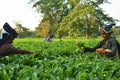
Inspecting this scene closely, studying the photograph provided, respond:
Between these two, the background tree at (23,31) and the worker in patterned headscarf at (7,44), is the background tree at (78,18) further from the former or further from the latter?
the worker in patterned headscarf at (7,44)

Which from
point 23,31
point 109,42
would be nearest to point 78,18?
point 23,31

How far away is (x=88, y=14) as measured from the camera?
65812 millimetres

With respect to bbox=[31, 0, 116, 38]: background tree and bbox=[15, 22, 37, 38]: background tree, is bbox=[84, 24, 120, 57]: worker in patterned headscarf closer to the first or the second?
bbox=[31, 0, 116, 38]: background tree

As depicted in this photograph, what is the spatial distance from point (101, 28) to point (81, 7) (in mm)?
57686

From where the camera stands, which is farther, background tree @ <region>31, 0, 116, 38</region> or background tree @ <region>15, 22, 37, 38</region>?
background tree @ <region>15, 22, 37, 38</region>

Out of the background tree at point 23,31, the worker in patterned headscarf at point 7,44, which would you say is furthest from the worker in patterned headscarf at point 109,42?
the background tree at point 23,31

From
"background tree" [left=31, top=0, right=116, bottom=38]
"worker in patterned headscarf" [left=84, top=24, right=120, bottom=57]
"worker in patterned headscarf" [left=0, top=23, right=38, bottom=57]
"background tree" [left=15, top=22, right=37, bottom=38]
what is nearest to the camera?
"worker in patterned headscarf" [left=0, top=23, right=38, bottom=57]

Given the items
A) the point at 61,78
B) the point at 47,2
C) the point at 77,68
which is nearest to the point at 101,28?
the point at 77,68

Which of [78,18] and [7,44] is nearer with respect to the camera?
[7,44]

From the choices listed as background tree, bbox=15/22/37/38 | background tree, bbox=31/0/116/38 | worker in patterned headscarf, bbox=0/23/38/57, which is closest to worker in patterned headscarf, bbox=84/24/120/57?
worker in patterned headscarf, bbox=0/23/38/57

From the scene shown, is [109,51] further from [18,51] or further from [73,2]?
[73,2]

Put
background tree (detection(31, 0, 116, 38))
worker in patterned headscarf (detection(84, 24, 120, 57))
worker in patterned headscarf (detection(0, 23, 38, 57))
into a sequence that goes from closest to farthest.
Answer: worker in patterned headscarf (detection(0, 23, 38, 57)), worker in patterned headscarf (detection(84, 24, 120, 57)), background tree (detection(31, 0, 116, 38))

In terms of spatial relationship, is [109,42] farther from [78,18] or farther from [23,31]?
[23,31]

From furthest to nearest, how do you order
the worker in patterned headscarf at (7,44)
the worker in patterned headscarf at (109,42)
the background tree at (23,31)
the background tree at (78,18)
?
the background tree at (23,31), the background tree at (78,18), the worker in patterned headscarf at (109,42), the worker in patterned headscarf at (7,44)
